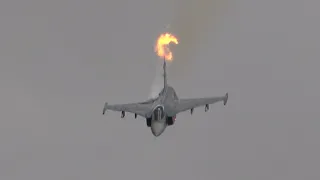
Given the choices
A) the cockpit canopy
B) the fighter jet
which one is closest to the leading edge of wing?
the fighter jet

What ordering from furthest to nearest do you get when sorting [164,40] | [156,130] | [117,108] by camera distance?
[164,40], [117,108], [156,130]

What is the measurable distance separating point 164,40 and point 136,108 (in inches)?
1169

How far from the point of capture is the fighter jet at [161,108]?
132 m

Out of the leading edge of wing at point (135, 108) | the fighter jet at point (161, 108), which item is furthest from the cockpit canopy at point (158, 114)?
the leading edge of wing at point (135, 108)

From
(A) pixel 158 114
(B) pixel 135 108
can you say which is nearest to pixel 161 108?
(A) pixel 158 114

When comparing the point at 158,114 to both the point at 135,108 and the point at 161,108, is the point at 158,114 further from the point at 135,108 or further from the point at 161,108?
the point at 135,108

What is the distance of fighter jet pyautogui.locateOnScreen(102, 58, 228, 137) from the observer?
132 metres

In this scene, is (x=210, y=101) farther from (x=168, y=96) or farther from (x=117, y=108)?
(x=117, y=108)

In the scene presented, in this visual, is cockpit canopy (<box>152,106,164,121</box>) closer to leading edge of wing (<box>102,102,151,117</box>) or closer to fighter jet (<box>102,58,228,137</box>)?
fighter jet (<box>102,58,228,137</box>)

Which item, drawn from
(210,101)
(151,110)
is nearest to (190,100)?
(210,101)

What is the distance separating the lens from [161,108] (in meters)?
134

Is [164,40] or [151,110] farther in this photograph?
[164,40]

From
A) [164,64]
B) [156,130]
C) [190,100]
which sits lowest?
[156,130]

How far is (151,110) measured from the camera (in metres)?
135
